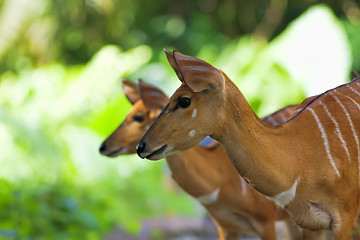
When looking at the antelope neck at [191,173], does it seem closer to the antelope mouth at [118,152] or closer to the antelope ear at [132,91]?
the antelope mouth at [118,152]

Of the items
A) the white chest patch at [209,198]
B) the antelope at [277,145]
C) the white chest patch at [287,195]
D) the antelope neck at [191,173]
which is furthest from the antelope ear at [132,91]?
the white chest patch at [287,195]

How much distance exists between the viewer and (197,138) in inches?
54.1

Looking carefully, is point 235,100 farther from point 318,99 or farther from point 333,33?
point 333,33

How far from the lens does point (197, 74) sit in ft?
4.20

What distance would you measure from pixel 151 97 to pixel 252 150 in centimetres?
69

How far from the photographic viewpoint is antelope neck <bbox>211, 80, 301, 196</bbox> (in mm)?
1355

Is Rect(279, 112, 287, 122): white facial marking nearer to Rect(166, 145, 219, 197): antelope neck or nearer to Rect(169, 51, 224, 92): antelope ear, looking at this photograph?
Rect(166, 145, 219, 197): antelope neck

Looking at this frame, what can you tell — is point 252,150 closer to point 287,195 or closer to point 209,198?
point 287,195

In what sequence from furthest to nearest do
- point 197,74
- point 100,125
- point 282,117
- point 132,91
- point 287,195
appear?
point 100,125, point 132,91, point 282,117, point 287,195, point 197,74

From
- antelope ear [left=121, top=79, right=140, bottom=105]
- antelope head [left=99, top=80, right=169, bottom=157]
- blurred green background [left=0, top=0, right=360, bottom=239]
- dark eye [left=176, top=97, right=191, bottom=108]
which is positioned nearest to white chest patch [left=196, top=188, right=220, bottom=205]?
antelope head [left=99, top=80, right=169, bottom=157]

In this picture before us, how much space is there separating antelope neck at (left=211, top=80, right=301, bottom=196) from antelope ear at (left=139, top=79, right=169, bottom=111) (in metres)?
0.61

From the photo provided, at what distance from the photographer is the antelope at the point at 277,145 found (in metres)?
1.35

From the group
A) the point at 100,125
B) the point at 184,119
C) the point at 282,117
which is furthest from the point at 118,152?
the point at 100,125

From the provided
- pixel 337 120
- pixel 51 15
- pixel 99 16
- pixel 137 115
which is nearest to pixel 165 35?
pixel 99 16
